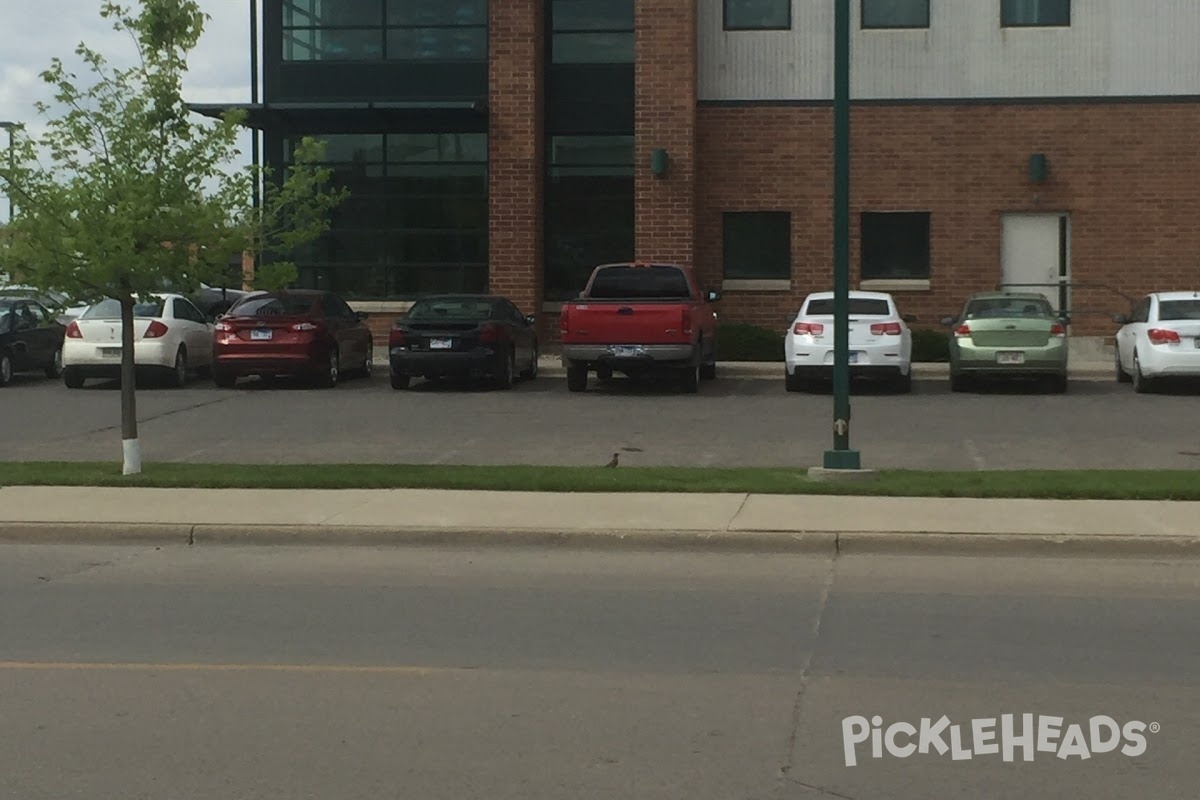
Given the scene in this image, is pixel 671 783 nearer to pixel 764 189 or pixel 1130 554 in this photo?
pixel 1130 554

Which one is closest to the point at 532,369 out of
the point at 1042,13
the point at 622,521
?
the point at 1042,13

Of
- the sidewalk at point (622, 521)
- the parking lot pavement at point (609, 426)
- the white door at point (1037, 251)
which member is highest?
the white door at point (1037, 251)

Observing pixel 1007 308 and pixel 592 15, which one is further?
pixel 592 15

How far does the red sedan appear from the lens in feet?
83.5

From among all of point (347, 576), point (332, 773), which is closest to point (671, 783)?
point (332, 773)

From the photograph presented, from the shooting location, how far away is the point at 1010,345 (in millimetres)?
24922

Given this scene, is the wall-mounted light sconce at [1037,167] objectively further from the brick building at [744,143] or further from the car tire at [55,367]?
the car tire at [55,367]

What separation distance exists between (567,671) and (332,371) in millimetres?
18491

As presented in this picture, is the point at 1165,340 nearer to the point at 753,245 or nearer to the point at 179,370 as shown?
the point at 753,245

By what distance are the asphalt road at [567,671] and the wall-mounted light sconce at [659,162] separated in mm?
19998

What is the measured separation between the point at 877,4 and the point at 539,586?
2388cm

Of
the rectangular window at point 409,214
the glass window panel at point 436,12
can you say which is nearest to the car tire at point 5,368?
the rectangular window at point 409,214

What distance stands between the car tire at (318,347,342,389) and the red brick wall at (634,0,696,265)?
739 cm

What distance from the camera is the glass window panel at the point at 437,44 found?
106 ft
